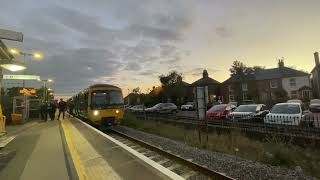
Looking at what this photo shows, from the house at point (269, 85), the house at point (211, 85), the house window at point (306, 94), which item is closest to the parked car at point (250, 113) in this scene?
the house at point (269, 85)

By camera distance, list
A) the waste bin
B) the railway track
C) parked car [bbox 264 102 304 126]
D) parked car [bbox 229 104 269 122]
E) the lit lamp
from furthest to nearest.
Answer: the waste bin
parked car [bbox 229 104 269 122]
parked car [bbox 264 102 304 126]
the lit lamp
the railway track

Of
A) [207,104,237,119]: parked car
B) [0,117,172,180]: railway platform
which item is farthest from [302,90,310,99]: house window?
[0,117,172,180]: railway platform

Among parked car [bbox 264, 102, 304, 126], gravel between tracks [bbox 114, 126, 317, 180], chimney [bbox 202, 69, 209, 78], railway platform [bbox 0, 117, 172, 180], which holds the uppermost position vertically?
chimney [bbox 202, 69, 209, 78]

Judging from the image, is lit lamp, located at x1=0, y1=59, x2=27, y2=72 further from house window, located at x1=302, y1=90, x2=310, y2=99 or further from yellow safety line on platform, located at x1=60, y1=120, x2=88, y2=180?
house window, located at x1=302, y1=90, x2=310, y2=99

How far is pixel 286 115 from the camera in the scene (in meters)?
18.6

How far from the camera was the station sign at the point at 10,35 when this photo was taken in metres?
11.6

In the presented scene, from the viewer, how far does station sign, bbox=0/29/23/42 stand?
11648 millimetres

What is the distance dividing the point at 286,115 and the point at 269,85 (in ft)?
191

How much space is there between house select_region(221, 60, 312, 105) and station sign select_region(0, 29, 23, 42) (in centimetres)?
5637

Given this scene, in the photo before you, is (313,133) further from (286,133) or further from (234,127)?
(234,127)

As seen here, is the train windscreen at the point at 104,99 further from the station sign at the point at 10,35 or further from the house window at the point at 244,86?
the house window at the point at 244,86

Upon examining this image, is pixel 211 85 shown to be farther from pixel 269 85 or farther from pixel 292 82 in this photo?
pixel 292 82

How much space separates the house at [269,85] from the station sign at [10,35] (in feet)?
185

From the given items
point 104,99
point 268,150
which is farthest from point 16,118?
point 268,150
